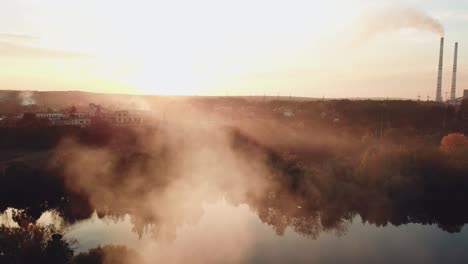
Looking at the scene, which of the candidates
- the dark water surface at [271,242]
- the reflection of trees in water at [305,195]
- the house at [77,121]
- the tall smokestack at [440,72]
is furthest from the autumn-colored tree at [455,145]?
the house at [77,121]

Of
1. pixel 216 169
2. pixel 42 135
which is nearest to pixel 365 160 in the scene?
pixel 216 169

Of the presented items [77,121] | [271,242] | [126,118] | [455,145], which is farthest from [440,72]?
[271,242]

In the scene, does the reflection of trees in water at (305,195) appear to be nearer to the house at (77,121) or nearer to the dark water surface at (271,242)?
the dark water surface at (271,242)

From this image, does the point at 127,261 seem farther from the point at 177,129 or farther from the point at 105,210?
the point at 177,129

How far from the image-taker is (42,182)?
71.5 ft

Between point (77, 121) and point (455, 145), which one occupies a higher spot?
point (455, 145)

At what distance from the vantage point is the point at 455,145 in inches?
1035

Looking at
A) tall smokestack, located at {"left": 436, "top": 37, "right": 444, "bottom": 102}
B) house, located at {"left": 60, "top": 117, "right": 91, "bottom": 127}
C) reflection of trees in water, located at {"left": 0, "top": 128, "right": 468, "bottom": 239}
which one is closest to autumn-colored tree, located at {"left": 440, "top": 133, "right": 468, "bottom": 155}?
reflection of trees in water, located at {"left": 0, "top": 128, "right": 468, "bottom": 239}

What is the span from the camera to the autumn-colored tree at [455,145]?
84.1 ft

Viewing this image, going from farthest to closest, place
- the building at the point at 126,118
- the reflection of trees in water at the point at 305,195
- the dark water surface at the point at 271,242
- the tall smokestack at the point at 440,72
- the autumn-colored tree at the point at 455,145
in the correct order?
the tall smokestack at the point at 440,72 < the building at the point at 126,118 < the autumn-colored tree at the point at 455,145 < the reflection of trees in water at the point at 305,195 < the dark water surface at the point at 271,242

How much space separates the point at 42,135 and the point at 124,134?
5920mm

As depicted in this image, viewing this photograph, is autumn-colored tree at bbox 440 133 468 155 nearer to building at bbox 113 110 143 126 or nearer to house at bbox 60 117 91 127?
building at bbox 113 110 143 126

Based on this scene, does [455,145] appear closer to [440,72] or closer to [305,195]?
[305,195]

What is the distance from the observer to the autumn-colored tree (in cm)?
2564
